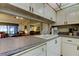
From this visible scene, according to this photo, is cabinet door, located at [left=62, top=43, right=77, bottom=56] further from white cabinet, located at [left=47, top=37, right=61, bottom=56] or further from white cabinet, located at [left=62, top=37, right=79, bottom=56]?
white cabinet, located at [left=47, top=37, right=61, bottom=56]

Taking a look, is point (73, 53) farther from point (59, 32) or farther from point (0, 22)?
point (0, 22)

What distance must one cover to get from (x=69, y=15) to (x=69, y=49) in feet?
3.94

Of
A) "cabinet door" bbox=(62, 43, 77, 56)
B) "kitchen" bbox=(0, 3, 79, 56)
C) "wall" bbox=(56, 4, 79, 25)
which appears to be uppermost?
"wall" bbox=(56, 4, 79, 25)

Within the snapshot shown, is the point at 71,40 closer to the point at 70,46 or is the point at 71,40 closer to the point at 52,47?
the point at 70,46

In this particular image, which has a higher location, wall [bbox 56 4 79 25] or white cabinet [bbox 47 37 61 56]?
wall [bbox 56 4 79 25]

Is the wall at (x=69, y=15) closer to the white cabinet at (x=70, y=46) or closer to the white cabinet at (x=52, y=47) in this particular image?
the white cabinet at (x=70, y=46)

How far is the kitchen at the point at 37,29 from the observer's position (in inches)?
39.2

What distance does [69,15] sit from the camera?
2990 mm

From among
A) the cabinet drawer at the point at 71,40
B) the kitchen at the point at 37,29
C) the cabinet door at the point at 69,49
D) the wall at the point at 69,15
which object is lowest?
the cabinet door at the point at 69,49

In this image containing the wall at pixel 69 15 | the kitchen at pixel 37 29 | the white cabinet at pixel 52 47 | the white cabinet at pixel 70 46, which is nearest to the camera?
the kitchen at pixel 37 29

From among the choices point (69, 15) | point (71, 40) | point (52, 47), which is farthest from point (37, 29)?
point (69, 15)

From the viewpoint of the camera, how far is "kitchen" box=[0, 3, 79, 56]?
3.27 ft

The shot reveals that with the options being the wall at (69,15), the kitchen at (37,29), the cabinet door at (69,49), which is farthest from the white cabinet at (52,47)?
the wall at (69,15)

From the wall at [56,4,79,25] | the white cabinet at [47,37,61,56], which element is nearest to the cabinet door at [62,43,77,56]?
the white cabinet at [47,37,61,56]
